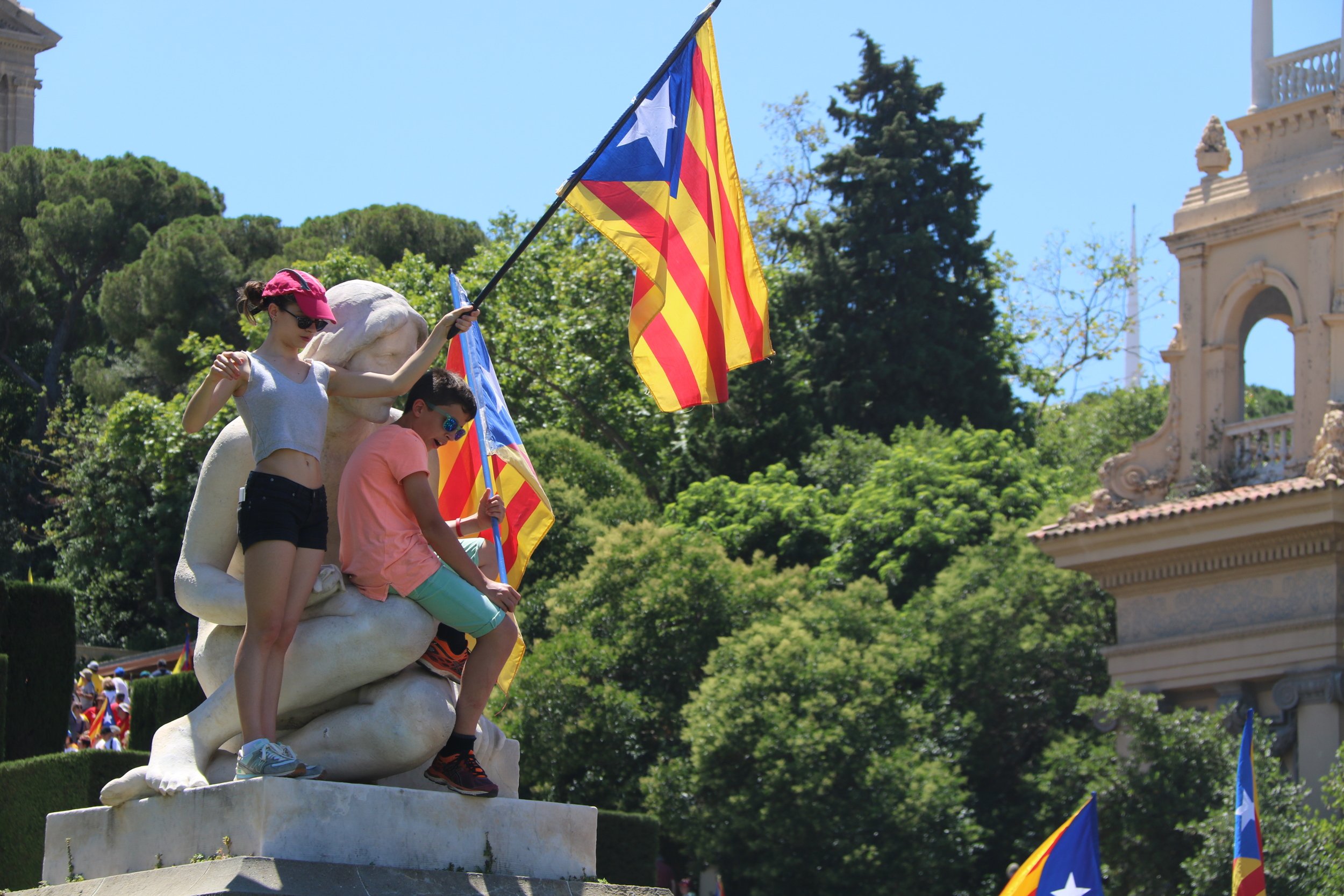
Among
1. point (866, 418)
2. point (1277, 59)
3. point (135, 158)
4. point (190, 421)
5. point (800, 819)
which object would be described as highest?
point (135, 158)

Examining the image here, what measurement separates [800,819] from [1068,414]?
85.1 feet

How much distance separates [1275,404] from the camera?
195ft

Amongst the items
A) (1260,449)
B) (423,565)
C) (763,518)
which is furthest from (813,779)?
(423,565)

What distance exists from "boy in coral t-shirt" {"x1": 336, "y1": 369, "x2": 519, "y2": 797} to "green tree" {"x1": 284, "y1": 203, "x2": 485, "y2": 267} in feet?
144

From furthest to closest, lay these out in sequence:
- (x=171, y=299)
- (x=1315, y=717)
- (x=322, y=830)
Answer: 1. (x=171, y=299)
2. (x=1315, y=717)
3. (x=322, y=830)

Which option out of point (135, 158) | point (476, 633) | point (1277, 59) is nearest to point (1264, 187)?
point (1277, 59)

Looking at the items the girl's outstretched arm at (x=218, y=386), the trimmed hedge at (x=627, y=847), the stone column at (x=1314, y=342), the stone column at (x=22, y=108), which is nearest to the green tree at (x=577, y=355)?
the stone column at (x=1314, y=342)

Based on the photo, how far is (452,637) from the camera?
7418 millimetres

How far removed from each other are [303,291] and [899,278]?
3684 cm

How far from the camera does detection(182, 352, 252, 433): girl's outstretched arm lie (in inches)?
268

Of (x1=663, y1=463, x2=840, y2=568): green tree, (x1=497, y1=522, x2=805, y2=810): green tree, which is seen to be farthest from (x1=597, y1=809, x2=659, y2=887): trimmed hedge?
(x1=663, y1=463, x2=840, y2=568): green tree

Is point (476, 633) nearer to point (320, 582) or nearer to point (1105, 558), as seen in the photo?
point (320, 582)

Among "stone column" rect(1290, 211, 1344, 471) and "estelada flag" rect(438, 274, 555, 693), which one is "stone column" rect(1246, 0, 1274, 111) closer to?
"stone column" rect(1290, 211, 1344, 471)

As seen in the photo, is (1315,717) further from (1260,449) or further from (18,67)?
(18,67)
